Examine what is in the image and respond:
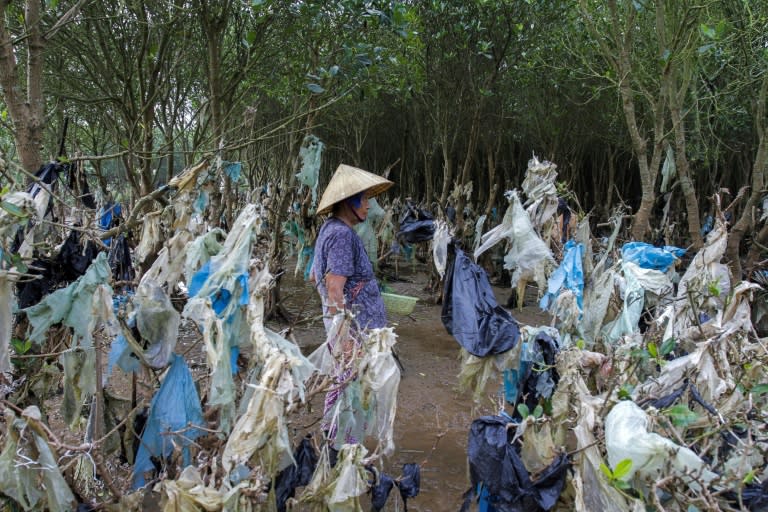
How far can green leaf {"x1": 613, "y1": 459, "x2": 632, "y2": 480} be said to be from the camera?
61.6 inches

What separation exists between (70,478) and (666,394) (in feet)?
7.39

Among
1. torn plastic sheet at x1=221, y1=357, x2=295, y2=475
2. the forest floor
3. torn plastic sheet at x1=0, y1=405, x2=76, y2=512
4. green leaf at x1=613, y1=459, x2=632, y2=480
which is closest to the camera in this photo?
green leaf at x1=613, y1=459, x2=632, y2=480

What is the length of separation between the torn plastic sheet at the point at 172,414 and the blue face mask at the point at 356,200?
1222 millimetres

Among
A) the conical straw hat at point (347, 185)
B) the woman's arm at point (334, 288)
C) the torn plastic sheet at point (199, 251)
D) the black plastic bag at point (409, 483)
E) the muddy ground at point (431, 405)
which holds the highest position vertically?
the conical straw hat at point (347, 185)

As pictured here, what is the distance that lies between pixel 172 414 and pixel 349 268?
1.10m

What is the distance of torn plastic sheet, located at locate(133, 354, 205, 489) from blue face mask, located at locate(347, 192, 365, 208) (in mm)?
1222

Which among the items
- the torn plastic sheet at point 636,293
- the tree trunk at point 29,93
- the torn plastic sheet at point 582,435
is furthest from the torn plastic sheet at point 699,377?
the tree trunk at point 29,93

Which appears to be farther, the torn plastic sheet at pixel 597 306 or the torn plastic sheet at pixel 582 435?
the torn plastic sheet at pixel 597 306

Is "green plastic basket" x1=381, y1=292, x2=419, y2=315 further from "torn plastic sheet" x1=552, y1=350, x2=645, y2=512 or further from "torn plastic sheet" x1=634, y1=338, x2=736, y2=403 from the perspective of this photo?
"torn plastic sheet" x1=634, y1=338, x2=736, y2=403

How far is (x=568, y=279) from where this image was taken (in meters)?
4.02

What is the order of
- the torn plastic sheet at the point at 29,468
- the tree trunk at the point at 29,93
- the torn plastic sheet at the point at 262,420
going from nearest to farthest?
the torn plastic sheet at the point at 262,420 < the torn plastic sheet at the point at 29,468 < the tree trunk at the point at 29,93

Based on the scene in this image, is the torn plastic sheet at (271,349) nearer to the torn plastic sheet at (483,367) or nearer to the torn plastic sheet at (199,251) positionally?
the torn plastic sheet at (199,251)

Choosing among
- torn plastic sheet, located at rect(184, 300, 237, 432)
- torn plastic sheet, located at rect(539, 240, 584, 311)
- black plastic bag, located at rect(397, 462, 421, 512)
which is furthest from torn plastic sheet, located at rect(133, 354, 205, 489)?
torn plastic sheet, located at rect(539, 240, 584, 311)

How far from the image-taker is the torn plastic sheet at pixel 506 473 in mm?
2043
